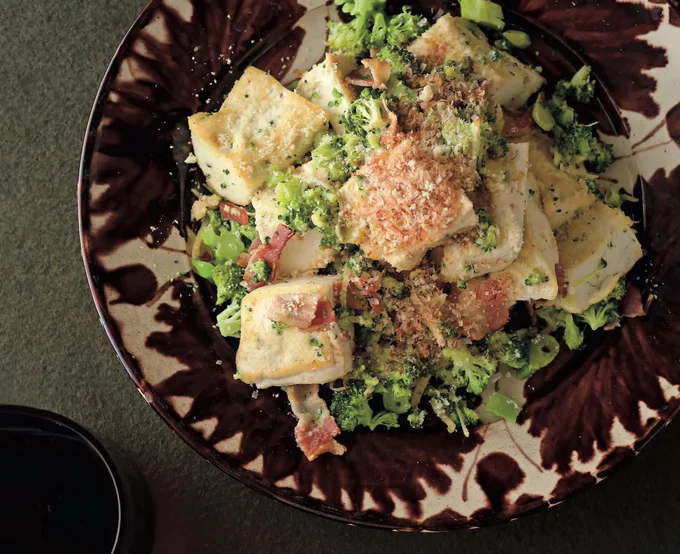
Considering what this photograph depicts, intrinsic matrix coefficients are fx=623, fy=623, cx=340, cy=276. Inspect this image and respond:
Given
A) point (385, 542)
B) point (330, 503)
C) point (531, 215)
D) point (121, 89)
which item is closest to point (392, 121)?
point (531, 215)

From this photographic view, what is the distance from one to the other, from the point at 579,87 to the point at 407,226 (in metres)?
1.28

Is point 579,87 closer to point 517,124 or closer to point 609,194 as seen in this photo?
point 517,124

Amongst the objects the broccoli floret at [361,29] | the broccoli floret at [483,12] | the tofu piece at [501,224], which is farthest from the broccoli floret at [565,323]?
the broccoli floret at [361,29]

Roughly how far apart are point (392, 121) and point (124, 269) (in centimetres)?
140

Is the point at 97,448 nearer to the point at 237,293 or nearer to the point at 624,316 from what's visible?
the point at 237,293

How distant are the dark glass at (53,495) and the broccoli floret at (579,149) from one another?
2.48 metres

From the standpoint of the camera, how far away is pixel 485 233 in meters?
2.48

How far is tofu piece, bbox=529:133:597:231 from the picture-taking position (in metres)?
2.75

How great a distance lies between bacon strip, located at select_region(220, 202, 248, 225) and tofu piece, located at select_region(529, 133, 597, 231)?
135 centimetres

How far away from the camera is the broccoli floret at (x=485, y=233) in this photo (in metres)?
2.46

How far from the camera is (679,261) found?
2.91m

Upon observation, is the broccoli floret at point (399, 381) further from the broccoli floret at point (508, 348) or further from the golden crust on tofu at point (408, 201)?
the golden crust on tofu at point (408, 201)

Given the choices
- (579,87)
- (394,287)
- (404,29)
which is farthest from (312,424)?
(579,87)

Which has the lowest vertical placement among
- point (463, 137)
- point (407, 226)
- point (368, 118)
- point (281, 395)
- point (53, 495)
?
point (281, 395)
